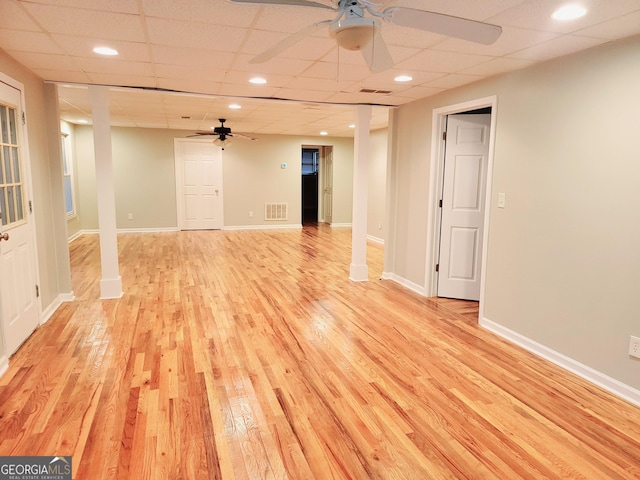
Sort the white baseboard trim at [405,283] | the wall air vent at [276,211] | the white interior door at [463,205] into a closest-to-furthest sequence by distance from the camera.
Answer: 1. the white interior door at [463,205]
2. the white baseboard trim at [405,283]
3. the wall air vent at [276,211]

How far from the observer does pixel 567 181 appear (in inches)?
119

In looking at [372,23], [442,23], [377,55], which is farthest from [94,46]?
[442,23]

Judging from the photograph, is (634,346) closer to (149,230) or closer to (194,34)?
(194,34)

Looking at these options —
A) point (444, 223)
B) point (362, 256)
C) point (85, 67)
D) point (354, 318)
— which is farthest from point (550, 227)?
point (85, 67)

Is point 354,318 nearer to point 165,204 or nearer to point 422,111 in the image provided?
point 422,111

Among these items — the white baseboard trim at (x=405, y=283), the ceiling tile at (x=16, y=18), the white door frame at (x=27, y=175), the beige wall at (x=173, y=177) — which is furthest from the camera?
the beige wall at (x=173, y=177)

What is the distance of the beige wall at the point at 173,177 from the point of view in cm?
900

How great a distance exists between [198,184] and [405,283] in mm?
6186

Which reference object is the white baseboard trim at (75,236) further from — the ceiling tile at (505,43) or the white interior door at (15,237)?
the ceiling tile at (505,43)

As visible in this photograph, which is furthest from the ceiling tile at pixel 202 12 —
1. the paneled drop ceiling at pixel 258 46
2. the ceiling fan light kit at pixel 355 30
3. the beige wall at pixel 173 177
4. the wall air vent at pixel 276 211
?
the wall air vent at pixel 276 211

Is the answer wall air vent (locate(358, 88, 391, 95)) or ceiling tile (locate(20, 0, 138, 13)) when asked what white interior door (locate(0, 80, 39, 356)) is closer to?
ceiling tile (locate(20, 0, 138, 13))

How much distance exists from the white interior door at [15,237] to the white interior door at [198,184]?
607 cm

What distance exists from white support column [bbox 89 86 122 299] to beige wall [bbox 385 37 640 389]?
371 centimetres

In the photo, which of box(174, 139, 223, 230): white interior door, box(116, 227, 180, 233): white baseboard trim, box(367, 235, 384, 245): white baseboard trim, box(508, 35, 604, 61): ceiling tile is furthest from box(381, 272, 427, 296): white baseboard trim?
box(116, 227, 180, 233): white baseboard trim
